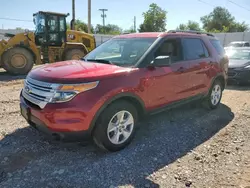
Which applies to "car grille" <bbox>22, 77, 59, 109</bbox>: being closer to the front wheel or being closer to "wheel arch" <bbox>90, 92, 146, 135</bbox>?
"wheel arch" <bbox>90, 92, 146, 135</bbox>

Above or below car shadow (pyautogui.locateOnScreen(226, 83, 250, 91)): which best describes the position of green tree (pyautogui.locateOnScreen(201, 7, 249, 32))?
above

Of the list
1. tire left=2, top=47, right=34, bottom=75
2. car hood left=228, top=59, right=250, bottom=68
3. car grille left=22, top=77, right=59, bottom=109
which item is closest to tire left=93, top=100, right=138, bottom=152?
→ car grille left=22, top=77, right=59, bottom=109

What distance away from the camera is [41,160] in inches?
140

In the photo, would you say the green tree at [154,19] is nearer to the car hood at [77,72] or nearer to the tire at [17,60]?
the tire at [17,60]

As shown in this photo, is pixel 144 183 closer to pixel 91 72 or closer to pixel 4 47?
pixel 91 72

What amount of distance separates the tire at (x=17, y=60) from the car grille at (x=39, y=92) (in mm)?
7869

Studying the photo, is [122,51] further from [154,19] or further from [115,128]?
[154,19]

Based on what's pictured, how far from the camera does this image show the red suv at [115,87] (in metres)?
3.34

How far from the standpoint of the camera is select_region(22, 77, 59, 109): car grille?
11.0 ft

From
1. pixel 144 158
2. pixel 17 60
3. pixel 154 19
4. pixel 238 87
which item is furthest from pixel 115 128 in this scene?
pixel 154 19

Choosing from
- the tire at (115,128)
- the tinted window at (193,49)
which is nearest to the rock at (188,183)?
the tire at (115,128)

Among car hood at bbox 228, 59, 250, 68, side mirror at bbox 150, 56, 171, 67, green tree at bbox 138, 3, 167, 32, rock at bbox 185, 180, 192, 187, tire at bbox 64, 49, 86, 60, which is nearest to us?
rock at bbox 185, 180, 192, 187

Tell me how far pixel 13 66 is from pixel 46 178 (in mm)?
8976

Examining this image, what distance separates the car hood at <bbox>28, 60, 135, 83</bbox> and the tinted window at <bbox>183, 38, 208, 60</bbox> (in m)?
1.67
